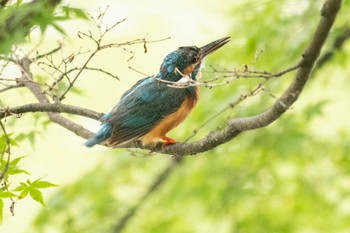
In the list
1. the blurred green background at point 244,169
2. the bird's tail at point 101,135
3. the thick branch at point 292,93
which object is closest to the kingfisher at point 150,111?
the bird's tail at point 101,135

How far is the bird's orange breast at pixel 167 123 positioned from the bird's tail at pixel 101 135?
308 millimetres

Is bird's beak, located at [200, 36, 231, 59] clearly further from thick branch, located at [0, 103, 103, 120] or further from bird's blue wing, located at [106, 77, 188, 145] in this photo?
thick branch, located at [0, 103, 103, 120]

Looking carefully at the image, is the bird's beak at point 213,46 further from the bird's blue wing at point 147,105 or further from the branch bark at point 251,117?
the branch bark at point 251,117

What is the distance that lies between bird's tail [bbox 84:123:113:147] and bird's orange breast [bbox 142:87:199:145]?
0.31 meters

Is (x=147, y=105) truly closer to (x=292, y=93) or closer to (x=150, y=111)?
(x=150, y=111)

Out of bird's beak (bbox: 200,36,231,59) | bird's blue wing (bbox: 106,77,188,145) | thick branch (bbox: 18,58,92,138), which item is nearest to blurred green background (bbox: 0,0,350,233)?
bird's beak (bbox: 200,36,231,59)

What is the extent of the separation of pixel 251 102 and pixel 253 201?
127 cm

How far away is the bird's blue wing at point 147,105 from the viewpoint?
15.8 feet

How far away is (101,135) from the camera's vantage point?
4539 millimetres

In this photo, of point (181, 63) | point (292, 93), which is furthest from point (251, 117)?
point (181, 63)

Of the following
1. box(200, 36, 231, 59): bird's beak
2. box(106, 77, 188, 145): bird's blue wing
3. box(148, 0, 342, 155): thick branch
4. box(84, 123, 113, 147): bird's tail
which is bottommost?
box(148, 0, 342, 155): thick branch

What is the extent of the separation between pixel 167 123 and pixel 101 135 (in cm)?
60

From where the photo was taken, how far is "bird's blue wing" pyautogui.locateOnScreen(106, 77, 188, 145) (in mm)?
4812

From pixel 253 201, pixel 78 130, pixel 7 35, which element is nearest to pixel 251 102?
pixel 253 201
